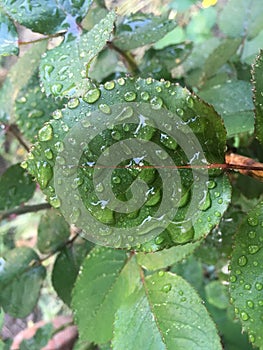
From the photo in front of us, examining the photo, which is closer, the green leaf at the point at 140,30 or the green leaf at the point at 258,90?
the green leaf at the point at 258,90

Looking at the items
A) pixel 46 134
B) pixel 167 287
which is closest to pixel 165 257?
pixel 167 287

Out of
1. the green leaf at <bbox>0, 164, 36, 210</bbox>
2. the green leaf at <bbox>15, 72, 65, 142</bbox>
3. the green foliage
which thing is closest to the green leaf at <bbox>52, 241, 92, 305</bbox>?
the green foliage

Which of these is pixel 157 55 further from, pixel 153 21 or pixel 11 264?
pixel 11 264

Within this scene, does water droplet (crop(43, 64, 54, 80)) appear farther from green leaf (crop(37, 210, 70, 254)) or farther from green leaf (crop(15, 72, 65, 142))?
green leaf (crop(37, 210, 70, 254))

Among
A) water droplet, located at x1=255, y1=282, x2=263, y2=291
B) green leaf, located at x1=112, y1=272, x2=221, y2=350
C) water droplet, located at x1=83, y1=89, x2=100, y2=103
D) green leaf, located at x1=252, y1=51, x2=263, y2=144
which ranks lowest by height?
green leaf, located at x1=112, y1=272, x2=221, y2=350

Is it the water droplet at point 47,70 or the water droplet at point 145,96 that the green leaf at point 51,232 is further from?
the water droplet at point 145,96

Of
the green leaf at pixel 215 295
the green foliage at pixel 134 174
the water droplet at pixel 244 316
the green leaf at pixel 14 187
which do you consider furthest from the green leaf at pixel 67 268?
the green leaf at pixel 215 295
